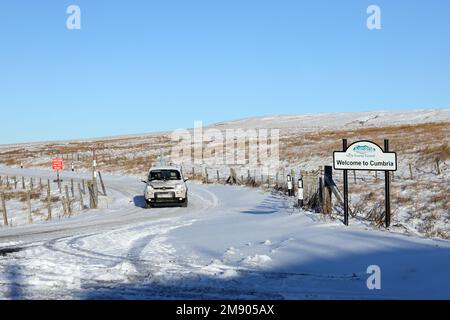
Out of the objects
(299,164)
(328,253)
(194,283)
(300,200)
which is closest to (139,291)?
(194,283)

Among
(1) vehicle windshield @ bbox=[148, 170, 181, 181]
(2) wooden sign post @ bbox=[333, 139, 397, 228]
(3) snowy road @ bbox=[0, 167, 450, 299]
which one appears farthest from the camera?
(1) vehicle windshield @ bbox=[148, 170, 181, 181]

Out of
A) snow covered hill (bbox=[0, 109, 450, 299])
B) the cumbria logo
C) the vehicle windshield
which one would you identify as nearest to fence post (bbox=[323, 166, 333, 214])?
snow covered hill (bbox=[0, 109, 450, 299])

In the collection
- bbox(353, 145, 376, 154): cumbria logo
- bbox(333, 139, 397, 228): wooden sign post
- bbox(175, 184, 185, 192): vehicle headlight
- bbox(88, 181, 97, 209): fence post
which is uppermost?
bbox(353, 145, 376, 154): cumbria logo

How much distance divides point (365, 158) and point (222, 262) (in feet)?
20.2

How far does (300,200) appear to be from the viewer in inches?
696

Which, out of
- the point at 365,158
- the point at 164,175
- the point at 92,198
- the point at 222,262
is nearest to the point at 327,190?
the point at 365,158

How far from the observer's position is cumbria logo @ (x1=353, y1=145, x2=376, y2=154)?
13094 millimetres

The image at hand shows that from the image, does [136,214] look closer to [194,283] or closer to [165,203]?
[165,203]

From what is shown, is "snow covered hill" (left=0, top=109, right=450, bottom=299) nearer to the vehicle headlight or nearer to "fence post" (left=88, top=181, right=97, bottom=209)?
the vehicle headlight

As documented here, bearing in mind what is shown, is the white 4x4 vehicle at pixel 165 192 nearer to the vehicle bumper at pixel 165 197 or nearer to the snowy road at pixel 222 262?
the vehicle bumper at pixel 165 197

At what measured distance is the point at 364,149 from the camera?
1315cm

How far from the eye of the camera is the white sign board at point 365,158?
12875mm

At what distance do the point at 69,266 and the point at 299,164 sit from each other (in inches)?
1459

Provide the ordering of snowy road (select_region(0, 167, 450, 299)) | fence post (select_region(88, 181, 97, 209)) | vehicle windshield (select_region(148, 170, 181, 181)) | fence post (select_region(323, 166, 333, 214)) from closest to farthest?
snowy road (select_region(0, 167, 450, 299)), fence post (select_region(323, 166, 333, 214)), vehicle windshield (select_region(148, 170, 181, 181)), fence post (select_region(88, 181, 97, 209))
